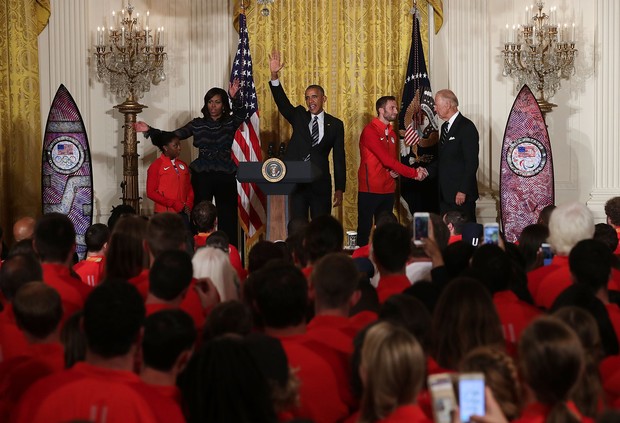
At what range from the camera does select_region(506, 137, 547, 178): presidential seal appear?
34.3 feet

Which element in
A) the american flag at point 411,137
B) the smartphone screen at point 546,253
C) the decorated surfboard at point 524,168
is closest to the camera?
the smartphone screen at point 546,253

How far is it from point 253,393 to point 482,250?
1.97 m

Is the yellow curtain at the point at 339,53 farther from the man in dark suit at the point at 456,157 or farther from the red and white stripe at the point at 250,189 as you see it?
the man in dark suit at the point at 456,157

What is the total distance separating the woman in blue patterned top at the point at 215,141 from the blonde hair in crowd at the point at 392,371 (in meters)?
7.38

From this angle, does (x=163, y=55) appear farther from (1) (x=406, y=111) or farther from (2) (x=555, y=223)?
(2) (x=555, y=223)

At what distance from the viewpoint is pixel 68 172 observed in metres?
10.1

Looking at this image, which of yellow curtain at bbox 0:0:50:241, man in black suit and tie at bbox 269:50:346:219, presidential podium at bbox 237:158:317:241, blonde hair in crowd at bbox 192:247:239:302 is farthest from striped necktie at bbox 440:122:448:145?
blonde hair in crowd at bbox 192:247:239:302

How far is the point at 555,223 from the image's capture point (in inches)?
212

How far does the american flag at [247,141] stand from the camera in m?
10.1

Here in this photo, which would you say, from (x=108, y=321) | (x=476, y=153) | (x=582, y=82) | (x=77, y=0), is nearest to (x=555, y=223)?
(x=108, y=321)

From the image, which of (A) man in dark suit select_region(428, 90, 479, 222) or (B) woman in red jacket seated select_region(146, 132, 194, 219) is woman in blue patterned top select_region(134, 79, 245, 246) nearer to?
(B) woman in red jacket seated select_region(146, 132, 194, 219)

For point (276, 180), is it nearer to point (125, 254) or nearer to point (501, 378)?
point (125, 254)

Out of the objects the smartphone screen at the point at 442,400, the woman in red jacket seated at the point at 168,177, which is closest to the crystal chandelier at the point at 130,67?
the woman in red jacket seated at the point at 168,177

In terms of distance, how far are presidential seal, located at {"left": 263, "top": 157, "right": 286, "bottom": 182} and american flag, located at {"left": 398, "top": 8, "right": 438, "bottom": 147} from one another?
1521 millimetres
